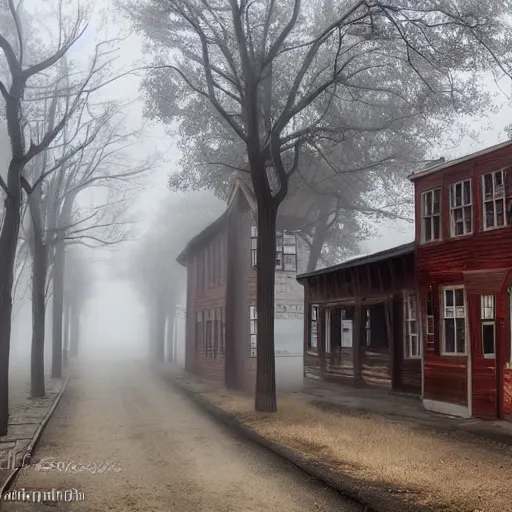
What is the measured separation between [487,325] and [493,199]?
268cm

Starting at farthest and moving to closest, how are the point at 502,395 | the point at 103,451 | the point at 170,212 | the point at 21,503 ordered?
the point at 170,212 → the point at 502,395 → the point at 103,451 → the point at 21,503

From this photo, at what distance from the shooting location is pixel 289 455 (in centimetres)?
980

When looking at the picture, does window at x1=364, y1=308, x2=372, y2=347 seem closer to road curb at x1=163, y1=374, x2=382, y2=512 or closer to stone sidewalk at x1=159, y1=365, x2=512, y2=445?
stone sidewalk at x1=159, y1=365, x2=512, y2=445

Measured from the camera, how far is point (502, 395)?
1231 cm

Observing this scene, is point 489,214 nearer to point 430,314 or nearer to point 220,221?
point 430,314

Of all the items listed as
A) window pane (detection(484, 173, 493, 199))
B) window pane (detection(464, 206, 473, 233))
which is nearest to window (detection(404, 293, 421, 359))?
window pane (detection(464, 206, 473, 233))

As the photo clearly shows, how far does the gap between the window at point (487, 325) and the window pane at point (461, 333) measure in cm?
59

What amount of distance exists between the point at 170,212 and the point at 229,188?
19.2 metres

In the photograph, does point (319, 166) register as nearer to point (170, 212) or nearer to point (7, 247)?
point (7, 247)

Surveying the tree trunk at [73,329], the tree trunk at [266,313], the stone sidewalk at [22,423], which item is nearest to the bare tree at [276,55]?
the tree trunk at [266,313]

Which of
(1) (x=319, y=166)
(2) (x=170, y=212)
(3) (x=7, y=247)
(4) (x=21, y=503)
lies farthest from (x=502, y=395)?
(2) (x=170, y=212)

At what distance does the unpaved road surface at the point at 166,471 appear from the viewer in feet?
23.8

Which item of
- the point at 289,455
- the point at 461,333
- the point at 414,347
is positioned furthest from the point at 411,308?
the point at 289,455

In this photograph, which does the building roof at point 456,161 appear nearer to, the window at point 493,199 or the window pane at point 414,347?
the window at point 493,199
